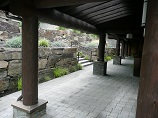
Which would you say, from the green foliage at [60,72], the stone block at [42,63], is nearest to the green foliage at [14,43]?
the stone block at [42,63]

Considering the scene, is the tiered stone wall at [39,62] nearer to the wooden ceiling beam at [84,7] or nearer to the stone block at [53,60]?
the stone block at [53,60]

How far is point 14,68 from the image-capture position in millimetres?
4961

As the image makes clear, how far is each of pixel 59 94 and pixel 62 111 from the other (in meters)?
1.21

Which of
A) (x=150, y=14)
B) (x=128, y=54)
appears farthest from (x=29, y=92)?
(x=128, y=54)

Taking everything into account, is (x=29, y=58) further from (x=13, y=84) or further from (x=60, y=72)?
(x=60, y=72)

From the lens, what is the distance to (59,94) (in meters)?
4.83

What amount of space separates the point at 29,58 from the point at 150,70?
86.1 inches

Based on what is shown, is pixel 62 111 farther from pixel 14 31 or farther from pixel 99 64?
pixel 14 31

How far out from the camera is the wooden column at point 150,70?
1.72m

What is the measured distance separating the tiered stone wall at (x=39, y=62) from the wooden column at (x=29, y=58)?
188 centimetres

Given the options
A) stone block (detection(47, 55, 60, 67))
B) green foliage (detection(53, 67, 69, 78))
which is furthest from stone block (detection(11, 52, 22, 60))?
green foliage (detection(53, 67, 69, 78))

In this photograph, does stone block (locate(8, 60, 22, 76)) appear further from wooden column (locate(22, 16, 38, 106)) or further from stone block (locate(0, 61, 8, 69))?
wooden column (locate(22, 16, 38, 106))

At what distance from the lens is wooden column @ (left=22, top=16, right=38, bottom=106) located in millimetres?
2910

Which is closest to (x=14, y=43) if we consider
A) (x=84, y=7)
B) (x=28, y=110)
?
(x=84, y=7)
